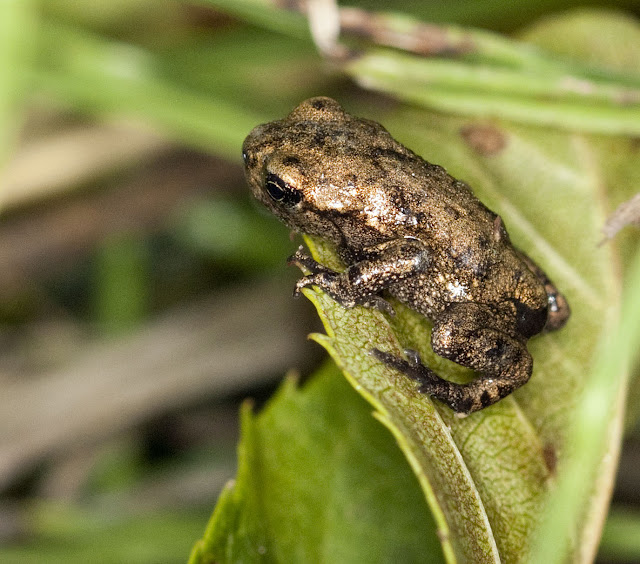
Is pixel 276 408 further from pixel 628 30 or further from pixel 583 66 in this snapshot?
pixel 628 30

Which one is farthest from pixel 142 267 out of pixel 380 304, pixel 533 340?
pixel 533 340

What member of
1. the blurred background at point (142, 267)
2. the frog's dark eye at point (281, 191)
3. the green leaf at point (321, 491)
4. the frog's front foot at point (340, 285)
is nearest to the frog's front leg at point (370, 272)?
the frog's front foot at point (340, 285)

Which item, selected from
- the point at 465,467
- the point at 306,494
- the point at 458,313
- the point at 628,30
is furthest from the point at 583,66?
the point at 306,494

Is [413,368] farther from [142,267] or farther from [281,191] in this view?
[142,267]

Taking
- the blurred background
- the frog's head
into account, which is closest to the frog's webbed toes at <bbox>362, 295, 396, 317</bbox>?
the frog's head

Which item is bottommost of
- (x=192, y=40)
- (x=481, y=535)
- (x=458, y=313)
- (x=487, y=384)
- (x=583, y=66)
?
(x=481, y=535)

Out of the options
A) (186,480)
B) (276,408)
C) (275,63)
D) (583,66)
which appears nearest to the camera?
(276,408)
